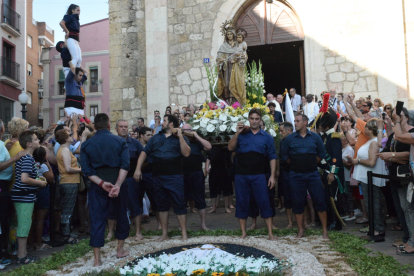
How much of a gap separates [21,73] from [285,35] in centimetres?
1966

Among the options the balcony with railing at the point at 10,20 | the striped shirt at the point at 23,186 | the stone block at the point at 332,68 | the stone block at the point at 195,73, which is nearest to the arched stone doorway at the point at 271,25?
the stone block at the point at 332,68

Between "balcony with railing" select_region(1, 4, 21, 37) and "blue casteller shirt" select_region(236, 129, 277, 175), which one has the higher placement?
"balcony with railing" select_region(1, 4, 21, 37)

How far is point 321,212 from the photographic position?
6.09 meters

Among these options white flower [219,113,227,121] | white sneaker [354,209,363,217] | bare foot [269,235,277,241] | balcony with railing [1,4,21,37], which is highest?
balcony with railing [1,4,21,37]

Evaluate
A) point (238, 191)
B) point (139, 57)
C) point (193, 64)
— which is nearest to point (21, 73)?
point (139, 57)

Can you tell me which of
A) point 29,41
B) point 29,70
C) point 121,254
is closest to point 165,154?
point 121,254

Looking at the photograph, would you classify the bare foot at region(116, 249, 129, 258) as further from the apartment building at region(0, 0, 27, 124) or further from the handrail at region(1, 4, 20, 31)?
the handrail at region(1, 4, 20, 31)

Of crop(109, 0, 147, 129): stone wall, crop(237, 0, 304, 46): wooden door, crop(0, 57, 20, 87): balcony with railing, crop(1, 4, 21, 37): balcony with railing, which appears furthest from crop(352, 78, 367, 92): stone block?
crop(1, 4, 21, 37): balcony with railing

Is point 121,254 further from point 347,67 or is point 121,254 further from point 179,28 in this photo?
point 179,28

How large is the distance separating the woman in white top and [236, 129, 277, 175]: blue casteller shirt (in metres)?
1.60

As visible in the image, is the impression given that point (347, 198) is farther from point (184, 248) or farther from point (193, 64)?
point (193, 64)

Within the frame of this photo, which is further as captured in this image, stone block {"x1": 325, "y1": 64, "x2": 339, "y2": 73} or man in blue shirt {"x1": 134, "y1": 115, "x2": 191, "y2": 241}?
stone block {"x1": 325, "y1": 64, "x2": 339, "y2": 73}

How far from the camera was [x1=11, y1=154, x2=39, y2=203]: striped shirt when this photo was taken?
5473 millimetres

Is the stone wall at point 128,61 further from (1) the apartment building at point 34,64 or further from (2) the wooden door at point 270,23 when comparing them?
(1) the apartment building at point 34,64
